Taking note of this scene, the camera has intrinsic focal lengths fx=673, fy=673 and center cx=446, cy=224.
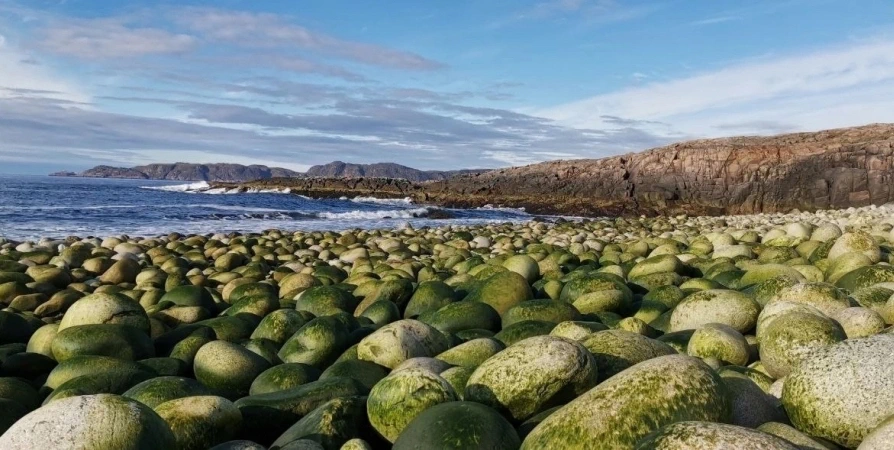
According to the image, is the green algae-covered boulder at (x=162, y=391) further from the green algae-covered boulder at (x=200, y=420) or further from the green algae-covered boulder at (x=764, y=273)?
the green algae-covered boulder at (x=764, y=273)

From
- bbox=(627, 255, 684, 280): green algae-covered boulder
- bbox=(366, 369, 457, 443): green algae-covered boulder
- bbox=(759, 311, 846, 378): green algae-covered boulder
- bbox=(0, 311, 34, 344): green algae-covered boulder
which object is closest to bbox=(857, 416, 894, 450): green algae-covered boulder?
bbox=(759, 311, 846, 378): green algae-covered boulder

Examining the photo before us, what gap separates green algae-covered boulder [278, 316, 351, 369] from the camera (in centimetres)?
536

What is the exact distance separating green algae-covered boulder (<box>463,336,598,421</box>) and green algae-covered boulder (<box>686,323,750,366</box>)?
1.22 m

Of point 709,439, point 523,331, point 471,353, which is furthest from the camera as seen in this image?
point 523,331

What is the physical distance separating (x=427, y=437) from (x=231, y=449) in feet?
3.02

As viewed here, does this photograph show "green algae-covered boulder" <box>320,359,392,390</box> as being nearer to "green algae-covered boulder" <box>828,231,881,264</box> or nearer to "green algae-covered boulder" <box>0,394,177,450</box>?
"green algae-covered boulder" <box>0,394,177,450</box>

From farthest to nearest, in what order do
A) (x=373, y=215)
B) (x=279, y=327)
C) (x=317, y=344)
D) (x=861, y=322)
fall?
(x=373, y=215) → (x=279, y=327) → (x=317, y=344) → (x=861, y=322)

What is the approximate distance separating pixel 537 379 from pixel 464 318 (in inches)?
99.2

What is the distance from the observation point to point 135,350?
18.5ft

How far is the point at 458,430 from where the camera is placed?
295 centimetres

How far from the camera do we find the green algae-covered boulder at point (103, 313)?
6266 millimetres

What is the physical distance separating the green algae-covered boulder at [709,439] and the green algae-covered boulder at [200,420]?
84.7 inches

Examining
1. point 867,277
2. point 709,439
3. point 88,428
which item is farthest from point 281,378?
point 867,277

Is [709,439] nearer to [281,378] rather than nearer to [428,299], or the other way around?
[281,378]
